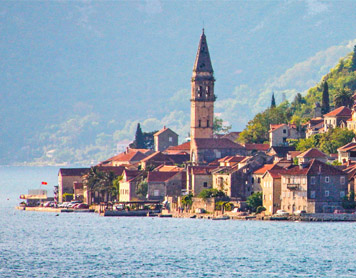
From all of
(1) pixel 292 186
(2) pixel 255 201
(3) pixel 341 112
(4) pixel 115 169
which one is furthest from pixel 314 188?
(4) pixel 115 169

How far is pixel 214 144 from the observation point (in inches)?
6388

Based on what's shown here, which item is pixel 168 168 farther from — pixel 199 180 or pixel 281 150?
pixel 281 150

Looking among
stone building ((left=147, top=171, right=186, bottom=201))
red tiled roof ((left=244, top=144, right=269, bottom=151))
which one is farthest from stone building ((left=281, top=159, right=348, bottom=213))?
red tiled roof ((left=244, top=144, right=269, bottom=151))

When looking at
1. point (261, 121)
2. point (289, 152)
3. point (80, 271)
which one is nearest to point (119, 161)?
point (261, 121)

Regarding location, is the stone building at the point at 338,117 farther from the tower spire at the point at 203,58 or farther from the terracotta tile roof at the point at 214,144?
the tower spire at the point at 203,58

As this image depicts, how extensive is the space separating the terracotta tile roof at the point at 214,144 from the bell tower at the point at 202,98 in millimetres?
7705

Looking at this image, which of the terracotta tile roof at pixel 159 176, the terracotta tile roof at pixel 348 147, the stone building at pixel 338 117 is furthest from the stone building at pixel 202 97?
the terracotta tile roof at pixel 348 147

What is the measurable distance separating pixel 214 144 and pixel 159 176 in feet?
57.2

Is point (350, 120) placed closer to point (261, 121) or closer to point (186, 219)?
point (261, 121)

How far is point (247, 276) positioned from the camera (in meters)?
82.1

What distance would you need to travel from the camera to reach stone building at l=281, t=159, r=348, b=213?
121125 millimetres

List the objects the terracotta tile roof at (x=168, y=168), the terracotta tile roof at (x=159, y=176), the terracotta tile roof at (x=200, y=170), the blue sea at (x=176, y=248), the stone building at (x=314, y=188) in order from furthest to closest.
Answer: the terracotta tile roof at (x=168, y=168) → the terracotta tile roof at (x=159, y=176) → the terracotta tile roof at (x=200, y=170) → the stone building at (x=314, y=188) → the blue sea at (x=176, y=248)

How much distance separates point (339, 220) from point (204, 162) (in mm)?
42052

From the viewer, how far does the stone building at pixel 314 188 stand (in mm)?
121125
